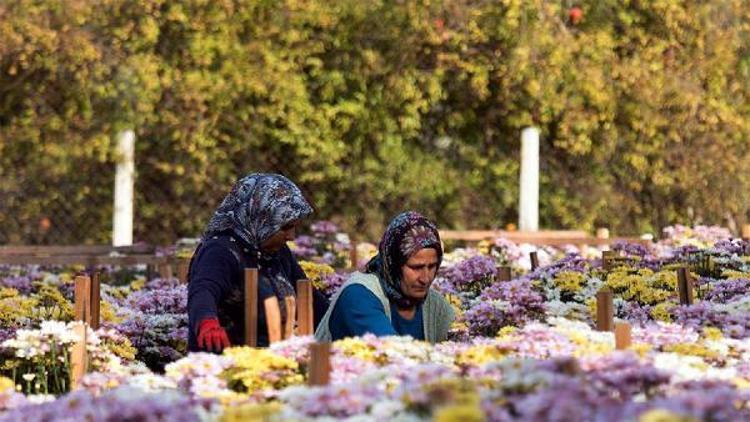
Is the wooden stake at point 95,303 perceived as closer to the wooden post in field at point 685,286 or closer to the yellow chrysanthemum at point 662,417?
the wooden post in field at point 685,286

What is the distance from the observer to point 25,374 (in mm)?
7023

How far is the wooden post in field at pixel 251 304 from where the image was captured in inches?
245

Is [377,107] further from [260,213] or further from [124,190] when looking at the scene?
[260,213]

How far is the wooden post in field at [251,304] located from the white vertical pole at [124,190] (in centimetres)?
1201

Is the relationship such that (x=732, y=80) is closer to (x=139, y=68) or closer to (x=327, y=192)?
(x=327, y=192)

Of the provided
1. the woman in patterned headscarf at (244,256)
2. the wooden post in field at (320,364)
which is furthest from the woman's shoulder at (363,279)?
the wooden post in field at (320,364)

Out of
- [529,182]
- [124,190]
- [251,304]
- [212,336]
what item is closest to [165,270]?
[124,190]

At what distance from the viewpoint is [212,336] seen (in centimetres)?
631

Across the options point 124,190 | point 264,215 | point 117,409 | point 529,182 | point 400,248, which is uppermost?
point 529,182

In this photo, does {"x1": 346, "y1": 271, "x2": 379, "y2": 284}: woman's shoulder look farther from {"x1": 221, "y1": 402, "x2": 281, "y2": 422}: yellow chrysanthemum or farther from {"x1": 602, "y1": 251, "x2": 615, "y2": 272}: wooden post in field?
{"x1": 602, "y1": 251, "x2": 615, "y2": 272}: wooden post in field

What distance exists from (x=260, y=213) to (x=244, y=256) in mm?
180

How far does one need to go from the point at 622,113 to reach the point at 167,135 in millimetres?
5057

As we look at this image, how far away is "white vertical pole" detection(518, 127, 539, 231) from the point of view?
19.1m

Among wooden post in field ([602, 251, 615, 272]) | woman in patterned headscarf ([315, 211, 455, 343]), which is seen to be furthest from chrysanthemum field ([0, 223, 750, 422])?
wooden post in field ([602, 251, 615, 272])
